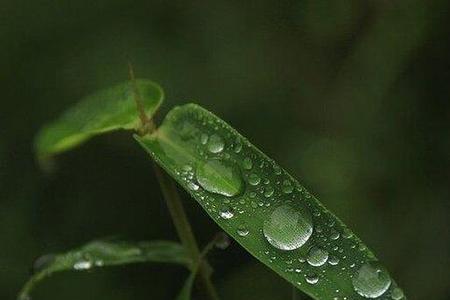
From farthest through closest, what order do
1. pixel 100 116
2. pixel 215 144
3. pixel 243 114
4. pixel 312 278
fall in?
pixel 243 114
pixel 100 116
pixel 215 144
pixel 312 278

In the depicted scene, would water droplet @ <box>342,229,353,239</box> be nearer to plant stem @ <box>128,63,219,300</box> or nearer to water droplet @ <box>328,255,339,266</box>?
water droplet @ <box>328,255,339,266</box>

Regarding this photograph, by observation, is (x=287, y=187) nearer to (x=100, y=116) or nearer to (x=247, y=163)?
(x=247, y=163)

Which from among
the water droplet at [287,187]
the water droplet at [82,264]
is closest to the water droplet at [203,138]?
the water droplet at [287,187]

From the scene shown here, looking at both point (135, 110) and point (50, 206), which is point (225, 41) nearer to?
point (50, 206)

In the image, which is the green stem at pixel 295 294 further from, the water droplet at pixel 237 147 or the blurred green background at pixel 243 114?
the blurred green background at pixel 243 114

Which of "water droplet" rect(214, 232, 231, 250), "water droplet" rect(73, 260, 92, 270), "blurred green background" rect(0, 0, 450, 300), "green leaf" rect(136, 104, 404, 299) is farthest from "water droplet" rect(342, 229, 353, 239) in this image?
"blurred green background" rect(0, 0, 450, 300)

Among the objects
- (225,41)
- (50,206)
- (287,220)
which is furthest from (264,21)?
(287,220)

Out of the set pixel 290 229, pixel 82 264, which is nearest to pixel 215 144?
pixel 290 229

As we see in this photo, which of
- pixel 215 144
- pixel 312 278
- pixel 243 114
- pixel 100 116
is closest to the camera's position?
pixel 312 278
